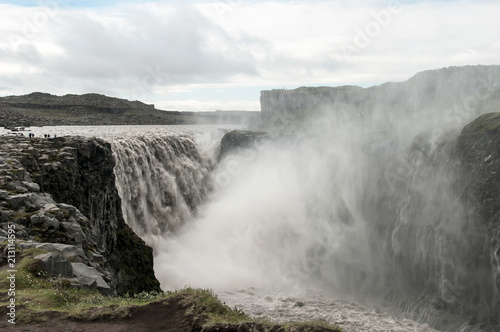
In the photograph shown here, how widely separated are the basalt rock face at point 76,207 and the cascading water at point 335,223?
27.2 ft

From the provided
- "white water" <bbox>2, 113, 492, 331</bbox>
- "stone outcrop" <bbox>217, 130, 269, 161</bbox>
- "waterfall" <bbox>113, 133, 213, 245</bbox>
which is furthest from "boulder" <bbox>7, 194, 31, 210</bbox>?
"stone outcrop" <bbox>217, 130, 269, 161</bbox>

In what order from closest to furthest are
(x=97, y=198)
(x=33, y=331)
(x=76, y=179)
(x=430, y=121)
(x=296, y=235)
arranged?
(x=33, y=331), (x=76, y=179), (x=97, y=198), (x=296, y=235), (x=430, y=121)

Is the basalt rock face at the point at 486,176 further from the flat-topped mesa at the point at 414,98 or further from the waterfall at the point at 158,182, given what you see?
the waterfall at the point at 158,182

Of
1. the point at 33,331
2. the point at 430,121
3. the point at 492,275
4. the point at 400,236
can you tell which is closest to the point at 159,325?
the point at 33,331

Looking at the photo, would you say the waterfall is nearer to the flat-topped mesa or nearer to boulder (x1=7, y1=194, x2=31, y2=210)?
boulder (x1=7, y1=194, x2=31, y2=210)

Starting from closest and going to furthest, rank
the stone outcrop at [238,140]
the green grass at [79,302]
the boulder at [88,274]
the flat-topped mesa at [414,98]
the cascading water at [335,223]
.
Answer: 1. the green grass at [79,302]
2. the boulder at [88,274]
3. the cascading water at [335,223]
4. the flat-topped mesa at [414,98]
5. the stone outcrop at [238,140]

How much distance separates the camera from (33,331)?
9.03m

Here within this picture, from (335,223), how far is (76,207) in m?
28.8

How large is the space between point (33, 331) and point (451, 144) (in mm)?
32967

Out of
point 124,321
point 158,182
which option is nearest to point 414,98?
point 158,182

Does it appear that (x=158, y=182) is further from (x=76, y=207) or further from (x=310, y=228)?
(x=76, y=207)

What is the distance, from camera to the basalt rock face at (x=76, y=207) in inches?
572

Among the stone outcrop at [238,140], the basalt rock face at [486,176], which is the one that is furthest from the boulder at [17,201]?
the stone outcrop at [238,140]

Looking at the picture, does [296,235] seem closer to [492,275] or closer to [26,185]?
[492,275]
